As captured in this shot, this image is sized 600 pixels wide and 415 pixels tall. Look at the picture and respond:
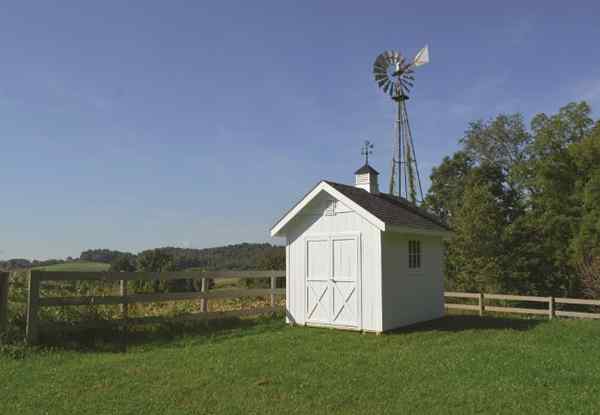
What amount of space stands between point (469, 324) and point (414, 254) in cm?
246

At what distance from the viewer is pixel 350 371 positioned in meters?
8.37

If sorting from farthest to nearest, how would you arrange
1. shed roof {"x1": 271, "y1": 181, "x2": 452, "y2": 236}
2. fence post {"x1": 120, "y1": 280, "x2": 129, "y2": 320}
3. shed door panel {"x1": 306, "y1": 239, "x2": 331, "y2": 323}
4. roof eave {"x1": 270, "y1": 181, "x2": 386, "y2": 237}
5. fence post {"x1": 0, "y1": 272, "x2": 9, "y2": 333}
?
shed door panel {"x1": 306, "y1": 239, "x2": 331, "y2": 323} < shed roof {"x1": 271, "y1": 181, "x2": 452, "y2": 236} < roof eave {"x1": 270, "y1": 181, "x2": 386, "y2": 237} < fence post {"x1": 120, "y1": 280, "x2": 129, "y2": 320} < fence post {"x1": 0, "y1": 272, "x2": 9, "y2": 333}

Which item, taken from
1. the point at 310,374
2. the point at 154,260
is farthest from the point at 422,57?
the point at 154,260

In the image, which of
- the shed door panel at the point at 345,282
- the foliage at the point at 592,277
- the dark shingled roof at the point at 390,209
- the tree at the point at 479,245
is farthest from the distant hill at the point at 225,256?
the shed door panel at the point at 345,282

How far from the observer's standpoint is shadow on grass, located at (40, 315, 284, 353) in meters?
10.2

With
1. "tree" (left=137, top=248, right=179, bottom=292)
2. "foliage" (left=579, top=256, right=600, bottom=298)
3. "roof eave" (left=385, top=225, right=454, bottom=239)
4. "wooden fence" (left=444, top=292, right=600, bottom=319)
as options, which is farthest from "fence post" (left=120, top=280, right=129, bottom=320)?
"tree" (left=137, top=248, right=179, bottom=292)

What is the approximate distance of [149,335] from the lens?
1145 centimetres

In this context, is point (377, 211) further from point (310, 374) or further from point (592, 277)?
point (592, 277)

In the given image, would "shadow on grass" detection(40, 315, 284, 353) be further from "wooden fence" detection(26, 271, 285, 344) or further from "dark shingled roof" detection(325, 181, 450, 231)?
"dark shingled roof" detection(325, 181, 450, 231)

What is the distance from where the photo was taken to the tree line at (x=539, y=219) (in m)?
25.0

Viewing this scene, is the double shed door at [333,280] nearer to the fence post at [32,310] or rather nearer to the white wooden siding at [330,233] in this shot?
the white wooden siding at [330,233]

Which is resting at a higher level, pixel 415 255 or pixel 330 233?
pixel 330 233

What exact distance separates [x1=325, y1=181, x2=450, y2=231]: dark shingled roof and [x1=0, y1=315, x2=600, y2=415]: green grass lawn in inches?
119

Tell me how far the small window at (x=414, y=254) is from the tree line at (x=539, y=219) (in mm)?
12124
